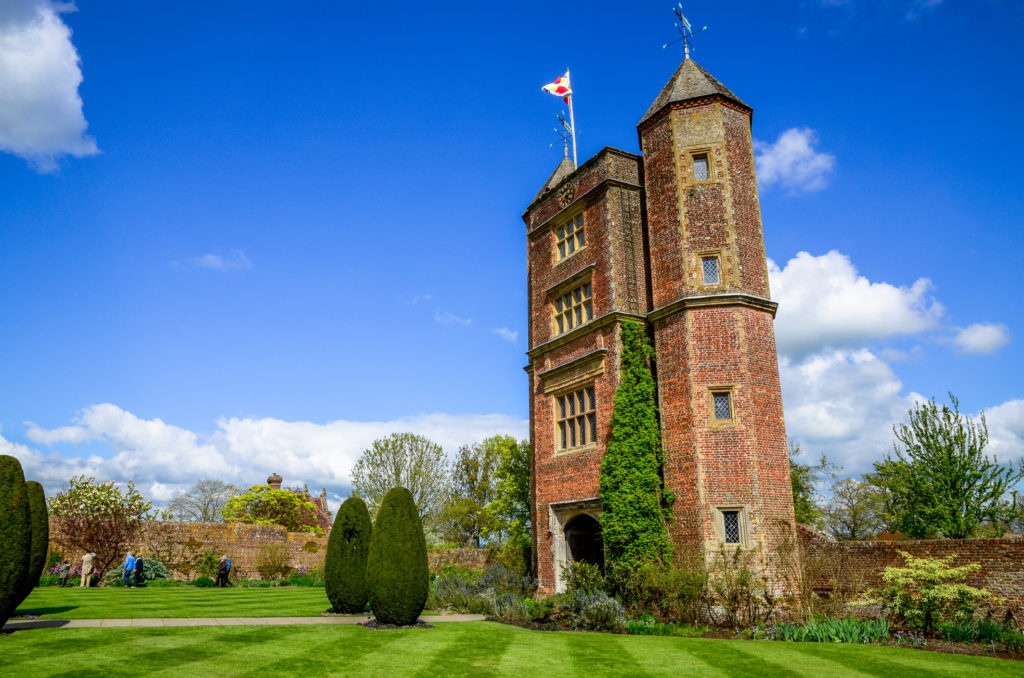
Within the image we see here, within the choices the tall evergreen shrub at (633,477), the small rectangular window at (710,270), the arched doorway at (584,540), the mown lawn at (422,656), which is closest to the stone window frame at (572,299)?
the tall evergreen shrub at (633,477)

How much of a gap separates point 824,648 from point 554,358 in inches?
464

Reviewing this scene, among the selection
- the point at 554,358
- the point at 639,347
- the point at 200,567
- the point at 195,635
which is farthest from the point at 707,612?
the point at 200,567

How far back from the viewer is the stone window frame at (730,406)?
1644 cm

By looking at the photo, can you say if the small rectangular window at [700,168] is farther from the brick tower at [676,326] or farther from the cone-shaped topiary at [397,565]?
the cone-shaped topiary at [397,565]

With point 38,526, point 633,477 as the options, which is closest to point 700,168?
point 633,477

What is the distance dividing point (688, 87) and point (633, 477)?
11609mm

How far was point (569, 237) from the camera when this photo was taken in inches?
866

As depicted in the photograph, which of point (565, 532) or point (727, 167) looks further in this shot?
point (565, 532)

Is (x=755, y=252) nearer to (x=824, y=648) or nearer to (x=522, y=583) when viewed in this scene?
(x=824, y=648)

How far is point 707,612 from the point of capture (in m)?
14.9

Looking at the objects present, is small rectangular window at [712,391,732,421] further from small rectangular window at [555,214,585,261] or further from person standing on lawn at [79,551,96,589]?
person standing on lawn at [79,551,96,589]

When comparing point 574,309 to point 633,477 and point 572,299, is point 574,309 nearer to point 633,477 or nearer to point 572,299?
point 572,299

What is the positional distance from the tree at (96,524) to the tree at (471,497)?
2201 centimetres

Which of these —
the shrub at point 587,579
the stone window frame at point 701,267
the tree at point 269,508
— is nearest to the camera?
the shrub at point 587,579
